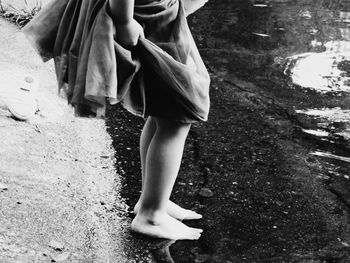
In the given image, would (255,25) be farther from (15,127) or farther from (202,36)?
(15,127)

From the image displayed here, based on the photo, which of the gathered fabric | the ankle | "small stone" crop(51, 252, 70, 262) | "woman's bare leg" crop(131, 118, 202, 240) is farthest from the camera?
the ankle

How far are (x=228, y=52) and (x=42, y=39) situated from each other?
2984 mm

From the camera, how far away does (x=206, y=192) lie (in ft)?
10.3

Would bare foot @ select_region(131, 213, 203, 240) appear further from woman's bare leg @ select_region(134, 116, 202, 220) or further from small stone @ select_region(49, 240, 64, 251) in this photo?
small stone @ select_region(49, 240, 64, 251)

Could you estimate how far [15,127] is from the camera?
361 cm

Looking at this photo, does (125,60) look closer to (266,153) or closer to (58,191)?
(58,191)

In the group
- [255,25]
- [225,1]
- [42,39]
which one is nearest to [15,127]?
[42,39]

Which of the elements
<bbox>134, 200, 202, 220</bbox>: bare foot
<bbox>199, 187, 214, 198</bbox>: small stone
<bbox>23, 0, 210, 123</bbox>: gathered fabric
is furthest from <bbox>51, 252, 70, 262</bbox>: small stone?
<bbox>199, 187, 214, 198</bbox>: small stone

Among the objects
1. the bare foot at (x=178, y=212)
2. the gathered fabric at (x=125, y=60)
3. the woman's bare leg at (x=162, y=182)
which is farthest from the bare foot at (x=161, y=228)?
the gathered fabric at (x=125, y=60)

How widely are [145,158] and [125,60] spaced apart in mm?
597

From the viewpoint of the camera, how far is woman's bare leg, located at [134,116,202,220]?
2.81 meters

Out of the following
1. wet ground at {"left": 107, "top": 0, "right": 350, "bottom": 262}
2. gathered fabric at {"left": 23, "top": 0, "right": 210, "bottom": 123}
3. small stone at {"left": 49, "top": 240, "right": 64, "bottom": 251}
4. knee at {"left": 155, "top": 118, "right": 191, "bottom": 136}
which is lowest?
wet ground at {"left": 107, "top": 0, "right": 350, "bottom": 262}

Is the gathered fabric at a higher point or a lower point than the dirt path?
higher

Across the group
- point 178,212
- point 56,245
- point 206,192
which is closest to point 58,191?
point 56,245
